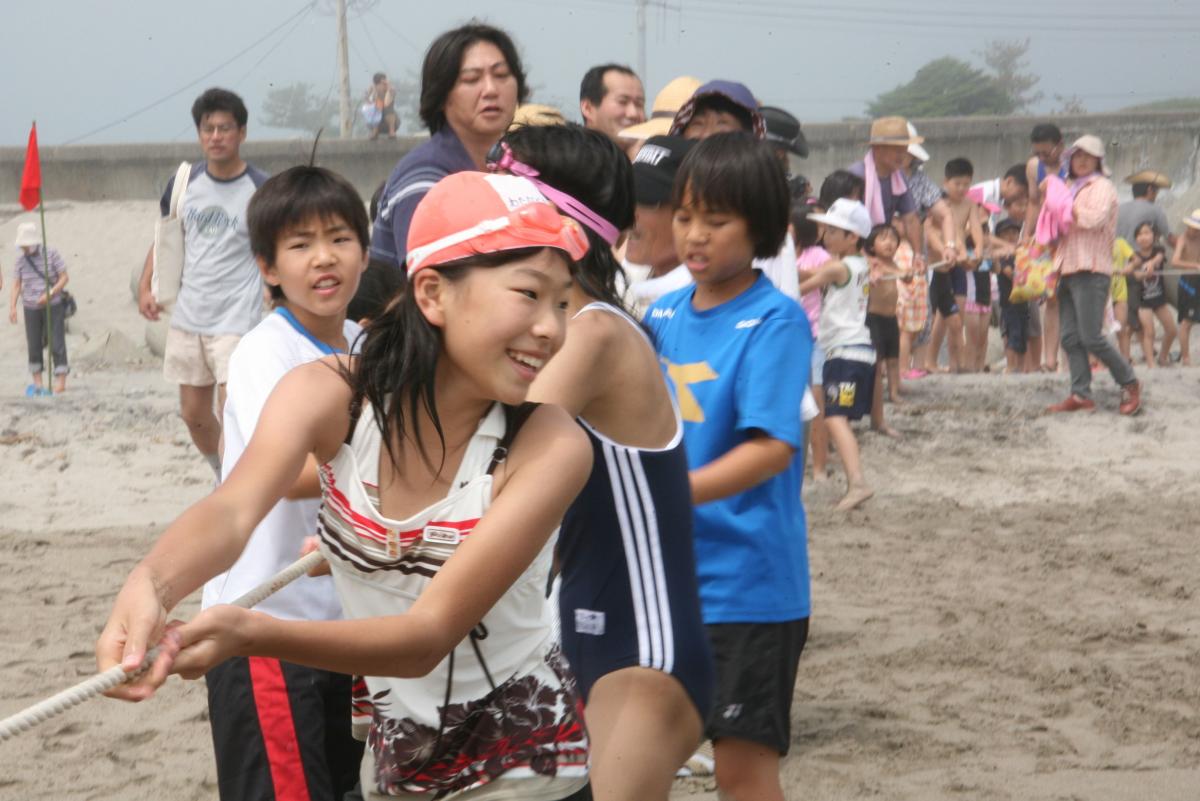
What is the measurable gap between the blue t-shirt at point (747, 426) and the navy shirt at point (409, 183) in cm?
84

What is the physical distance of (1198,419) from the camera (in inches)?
411

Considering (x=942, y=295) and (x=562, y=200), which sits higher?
(x=562, y=200)

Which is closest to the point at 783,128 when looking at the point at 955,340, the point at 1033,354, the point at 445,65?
the point at 445,65

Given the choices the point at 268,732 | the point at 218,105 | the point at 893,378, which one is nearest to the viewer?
the point at 268,732

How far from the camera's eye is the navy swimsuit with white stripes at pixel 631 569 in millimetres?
2537

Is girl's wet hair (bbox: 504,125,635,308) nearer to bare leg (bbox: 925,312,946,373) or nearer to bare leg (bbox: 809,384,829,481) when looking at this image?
bare leg (bbox: 809,384,829,481)

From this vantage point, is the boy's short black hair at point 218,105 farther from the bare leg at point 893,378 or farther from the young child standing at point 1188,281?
the young child standing at point 1188,281

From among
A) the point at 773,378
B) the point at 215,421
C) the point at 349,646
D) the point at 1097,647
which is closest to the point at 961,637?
the point at 1097,647

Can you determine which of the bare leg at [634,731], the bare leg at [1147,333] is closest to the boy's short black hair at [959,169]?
the bare leg at [1147,333]

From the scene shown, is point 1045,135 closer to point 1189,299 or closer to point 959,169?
point 959,169

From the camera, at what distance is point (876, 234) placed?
1041 centimetres

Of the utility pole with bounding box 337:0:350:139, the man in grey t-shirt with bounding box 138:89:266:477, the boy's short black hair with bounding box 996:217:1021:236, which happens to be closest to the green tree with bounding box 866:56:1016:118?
the utility pole with bounding box 337:0:350:139

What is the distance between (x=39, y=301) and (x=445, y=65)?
1106 cm

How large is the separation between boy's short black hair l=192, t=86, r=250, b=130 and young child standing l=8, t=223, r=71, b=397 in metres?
6.22
